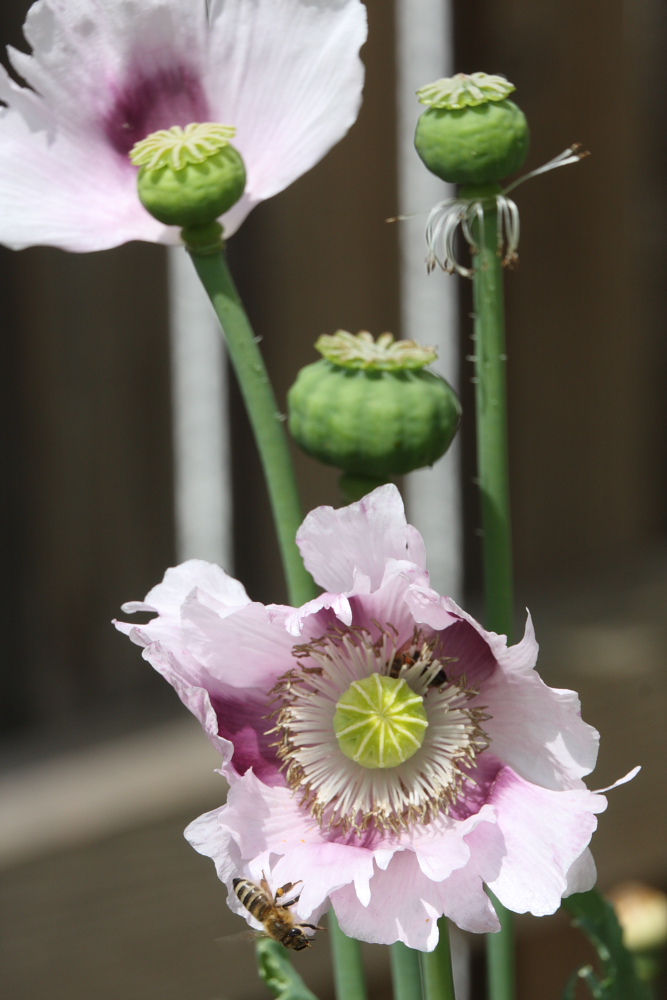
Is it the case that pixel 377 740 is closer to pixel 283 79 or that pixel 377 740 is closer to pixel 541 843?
pixel 541 843

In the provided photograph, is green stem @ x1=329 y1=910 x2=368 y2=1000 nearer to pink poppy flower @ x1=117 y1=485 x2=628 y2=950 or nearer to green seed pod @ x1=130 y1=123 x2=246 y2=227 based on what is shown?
pink poppy flower @ x1=117 y1=485 x2=628 y2=950

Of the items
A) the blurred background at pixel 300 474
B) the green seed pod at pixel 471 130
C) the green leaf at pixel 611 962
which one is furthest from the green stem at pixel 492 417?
the blurred background at pixel 300 474

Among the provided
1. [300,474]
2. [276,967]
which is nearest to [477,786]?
[276,967]

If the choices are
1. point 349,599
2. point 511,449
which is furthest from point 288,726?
point 511,449

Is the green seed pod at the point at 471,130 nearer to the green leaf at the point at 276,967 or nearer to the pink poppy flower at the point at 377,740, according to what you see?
the pink poppy flower at the point at 377,740

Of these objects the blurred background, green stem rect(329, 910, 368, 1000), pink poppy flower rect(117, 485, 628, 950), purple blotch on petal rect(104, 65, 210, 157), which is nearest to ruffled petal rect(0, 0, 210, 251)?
purple blotch on petal rect(104, 65, 210, 157)

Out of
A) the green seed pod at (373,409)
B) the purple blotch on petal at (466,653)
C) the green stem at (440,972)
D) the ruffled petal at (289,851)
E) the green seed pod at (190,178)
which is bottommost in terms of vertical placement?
the green stem at (440,972)
